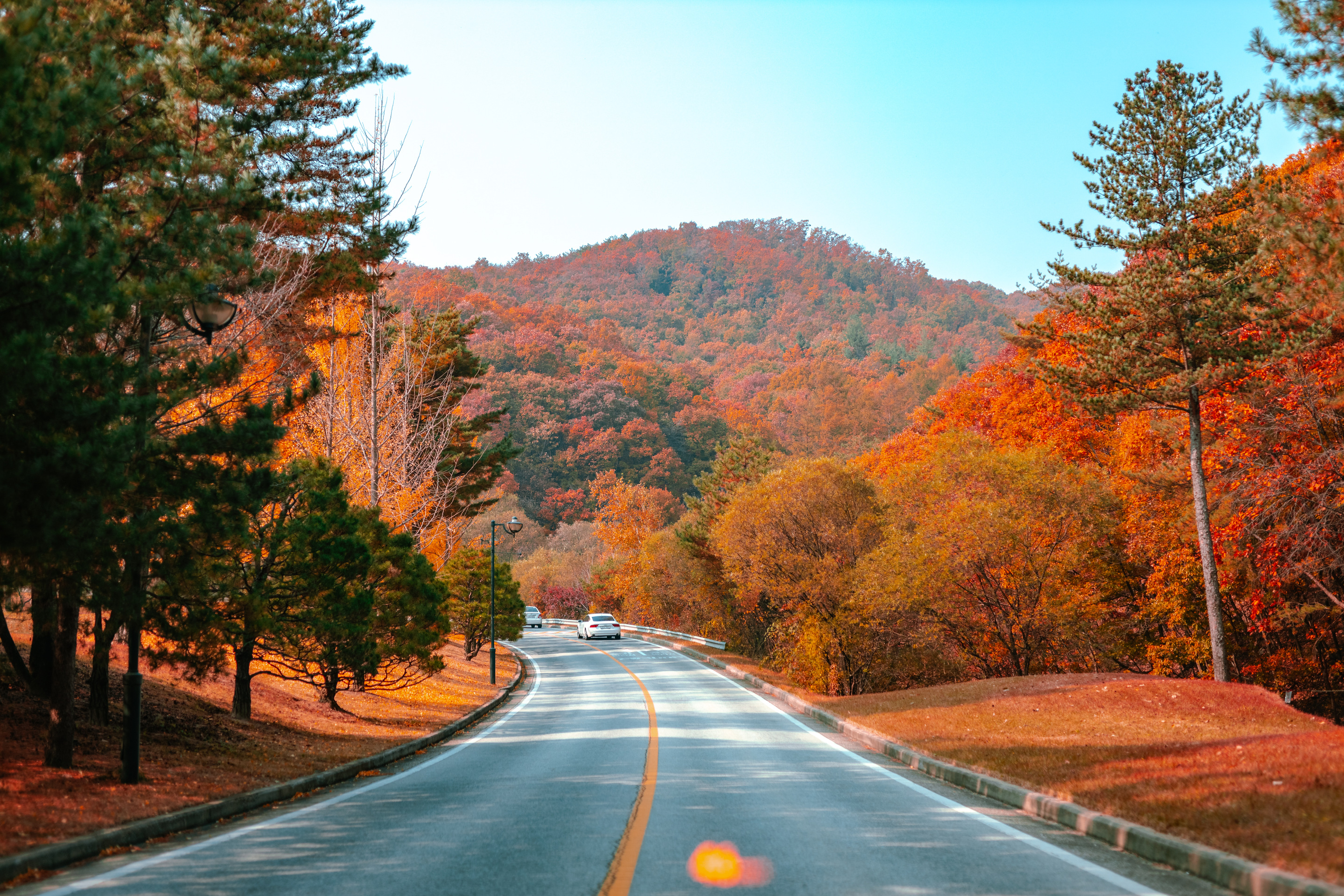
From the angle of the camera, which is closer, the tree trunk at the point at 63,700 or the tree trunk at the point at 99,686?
the tree trunk at the point at 63,700

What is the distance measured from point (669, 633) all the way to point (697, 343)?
228ft

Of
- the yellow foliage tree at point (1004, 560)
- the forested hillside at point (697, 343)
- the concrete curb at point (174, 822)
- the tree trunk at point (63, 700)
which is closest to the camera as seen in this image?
the concrete curb at point (174, 822)

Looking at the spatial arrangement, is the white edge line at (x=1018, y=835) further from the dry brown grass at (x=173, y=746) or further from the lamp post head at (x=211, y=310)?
the lamp post head at (x=211, y=310)

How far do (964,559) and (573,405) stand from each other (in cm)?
6237

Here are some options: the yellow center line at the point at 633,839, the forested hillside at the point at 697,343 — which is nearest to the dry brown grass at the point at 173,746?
the yellow center line at the point at 633,839

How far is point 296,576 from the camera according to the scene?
557 inches

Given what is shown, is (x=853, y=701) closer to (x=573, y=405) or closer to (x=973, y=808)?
(x=973, y=808)

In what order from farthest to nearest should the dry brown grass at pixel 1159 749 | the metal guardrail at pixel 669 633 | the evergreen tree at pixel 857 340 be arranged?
the evergreen tree at pixel 857 340
the metal guardrail at pixel 669 633
the dry brown grass at pixel 1159 749

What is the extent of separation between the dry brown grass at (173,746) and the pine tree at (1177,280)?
17209 millimetres

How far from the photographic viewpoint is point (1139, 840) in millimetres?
6844

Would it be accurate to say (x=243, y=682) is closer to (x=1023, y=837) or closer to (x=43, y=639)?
(x=43, y=639)

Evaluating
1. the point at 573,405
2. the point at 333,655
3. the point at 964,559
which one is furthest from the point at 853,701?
the point at 573,405

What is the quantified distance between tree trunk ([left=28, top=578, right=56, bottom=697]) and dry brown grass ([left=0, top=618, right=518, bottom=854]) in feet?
0.77

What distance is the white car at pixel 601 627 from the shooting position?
53.3 metres
